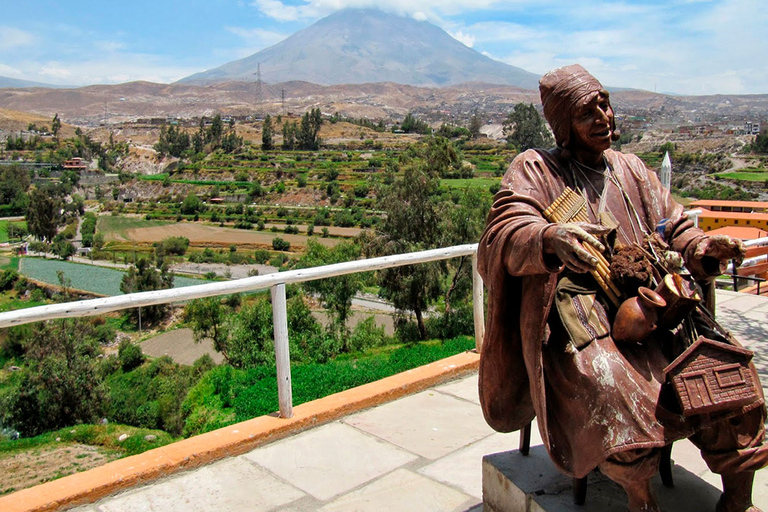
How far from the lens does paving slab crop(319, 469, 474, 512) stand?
2951 mm

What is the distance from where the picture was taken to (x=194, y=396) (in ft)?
15.4

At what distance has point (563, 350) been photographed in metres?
2.26

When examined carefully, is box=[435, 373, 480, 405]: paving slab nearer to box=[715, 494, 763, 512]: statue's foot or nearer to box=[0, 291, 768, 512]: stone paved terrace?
box=[0, 291, 768, 512]: stone paved terrace

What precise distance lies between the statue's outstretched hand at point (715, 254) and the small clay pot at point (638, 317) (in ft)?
1.11

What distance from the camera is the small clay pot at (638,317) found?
2191 mm

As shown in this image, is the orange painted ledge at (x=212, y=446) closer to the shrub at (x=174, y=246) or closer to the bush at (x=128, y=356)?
the bush at (x=128, y=356)

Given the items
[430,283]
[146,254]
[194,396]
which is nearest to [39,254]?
[146,254]

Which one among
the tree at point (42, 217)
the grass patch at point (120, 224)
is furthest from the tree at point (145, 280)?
the tree at point (42, 217)

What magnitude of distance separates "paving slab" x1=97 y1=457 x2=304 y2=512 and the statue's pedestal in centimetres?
95

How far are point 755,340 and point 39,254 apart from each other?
86.5 m

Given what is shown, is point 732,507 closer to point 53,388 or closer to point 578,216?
point 578,216

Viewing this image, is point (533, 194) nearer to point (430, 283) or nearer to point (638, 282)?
point (638, 282)

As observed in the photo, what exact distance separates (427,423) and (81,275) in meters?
64.8

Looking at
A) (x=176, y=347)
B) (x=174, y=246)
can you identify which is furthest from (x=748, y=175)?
(x=176, y=347)
